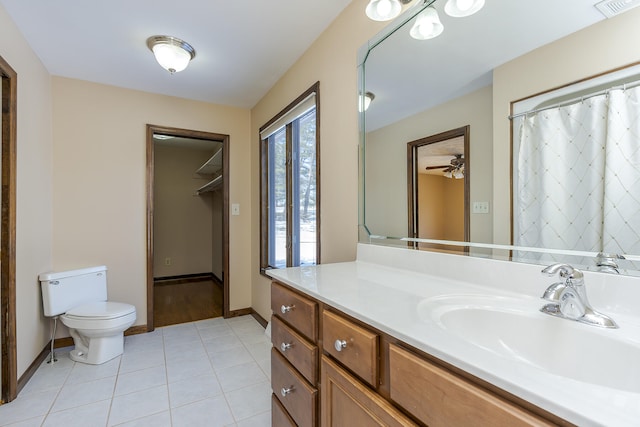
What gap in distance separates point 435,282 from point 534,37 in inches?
34.3

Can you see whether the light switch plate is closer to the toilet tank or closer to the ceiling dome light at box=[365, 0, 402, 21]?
the ceiling dome light at box=[365, 0, 402, 21]

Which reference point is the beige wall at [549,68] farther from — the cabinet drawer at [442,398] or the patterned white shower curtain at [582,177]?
the cabinet drawer at [442,398]

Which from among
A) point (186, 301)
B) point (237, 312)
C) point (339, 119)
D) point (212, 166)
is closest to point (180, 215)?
point (212, 166)

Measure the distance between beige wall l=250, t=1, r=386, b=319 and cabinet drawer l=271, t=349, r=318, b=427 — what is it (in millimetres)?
705

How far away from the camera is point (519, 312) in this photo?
81 centimetres

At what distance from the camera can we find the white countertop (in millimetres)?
419

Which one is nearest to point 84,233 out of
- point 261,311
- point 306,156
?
point 261,311

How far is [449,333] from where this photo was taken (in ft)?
2.18

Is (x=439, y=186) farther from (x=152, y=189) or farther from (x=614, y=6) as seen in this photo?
(x=152, y=189)

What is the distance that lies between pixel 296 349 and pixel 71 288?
2.28 m

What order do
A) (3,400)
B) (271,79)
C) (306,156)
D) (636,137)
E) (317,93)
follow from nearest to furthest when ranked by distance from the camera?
(636,137) → (3,400) → (317,93) → (306,156) → (271,79)

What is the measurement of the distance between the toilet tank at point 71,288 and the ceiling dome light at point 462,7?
10.0ft

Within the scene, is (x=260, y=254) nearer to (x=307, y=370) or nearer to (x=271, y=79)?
(x=271, y=79)

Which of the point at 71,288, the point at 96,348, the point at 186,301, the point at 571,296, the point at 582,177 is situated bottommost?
the point at 186,301
